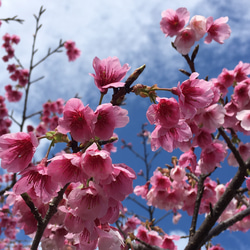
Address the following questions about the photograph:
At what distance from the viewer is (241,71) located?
292cm

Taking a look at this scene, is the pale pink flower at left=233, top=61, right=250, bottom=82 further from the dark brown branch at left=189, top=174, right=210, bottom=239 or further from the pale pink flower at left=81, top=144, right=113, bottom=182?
the pale pink flower at left=81, top=144, right=113, bottom=182

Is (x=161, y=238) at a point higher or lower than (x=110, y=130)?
higher

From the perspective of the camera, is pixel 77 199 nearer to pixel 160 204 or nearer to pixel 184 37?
pixel 184 37

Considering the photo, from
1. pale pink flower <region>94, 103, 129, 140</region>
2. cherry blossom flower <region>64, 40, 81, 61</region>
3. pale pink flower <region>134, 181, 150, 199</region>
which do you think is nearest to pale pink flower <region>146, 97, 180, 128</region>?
pale pink flower <region>94, 103, 129, 140</region>

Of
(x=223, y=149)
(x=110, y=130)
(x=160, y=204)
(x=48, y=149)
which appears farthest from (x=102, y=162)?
(x=160, y=204)

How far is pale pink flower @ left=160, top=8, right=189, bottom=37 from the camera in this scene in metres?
2.44

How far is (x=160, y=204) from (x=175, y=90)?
2.09 meters

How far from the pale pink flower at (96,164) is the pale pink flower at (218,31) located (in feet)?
6.95

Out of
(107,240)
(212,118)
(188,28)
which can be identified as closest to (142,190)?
(212,118)

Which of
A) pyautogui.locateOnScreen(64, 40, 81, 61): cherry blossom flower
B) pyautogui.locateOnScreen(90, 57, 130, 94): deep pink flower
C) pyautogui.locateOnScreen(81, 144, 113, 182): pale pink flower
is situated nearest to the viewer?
pyautogui.locateOnScreen(81, 144, 113, 182): pale pink flower

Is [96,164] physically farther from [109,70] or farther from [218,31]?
[218,31]

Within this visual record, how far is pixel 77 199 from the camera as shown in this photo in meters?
0.96

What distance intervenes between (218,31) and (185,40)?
48 centimetres

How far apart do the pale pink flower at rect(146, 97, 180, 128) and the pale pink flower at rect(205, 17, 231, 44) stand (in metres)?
1.74
